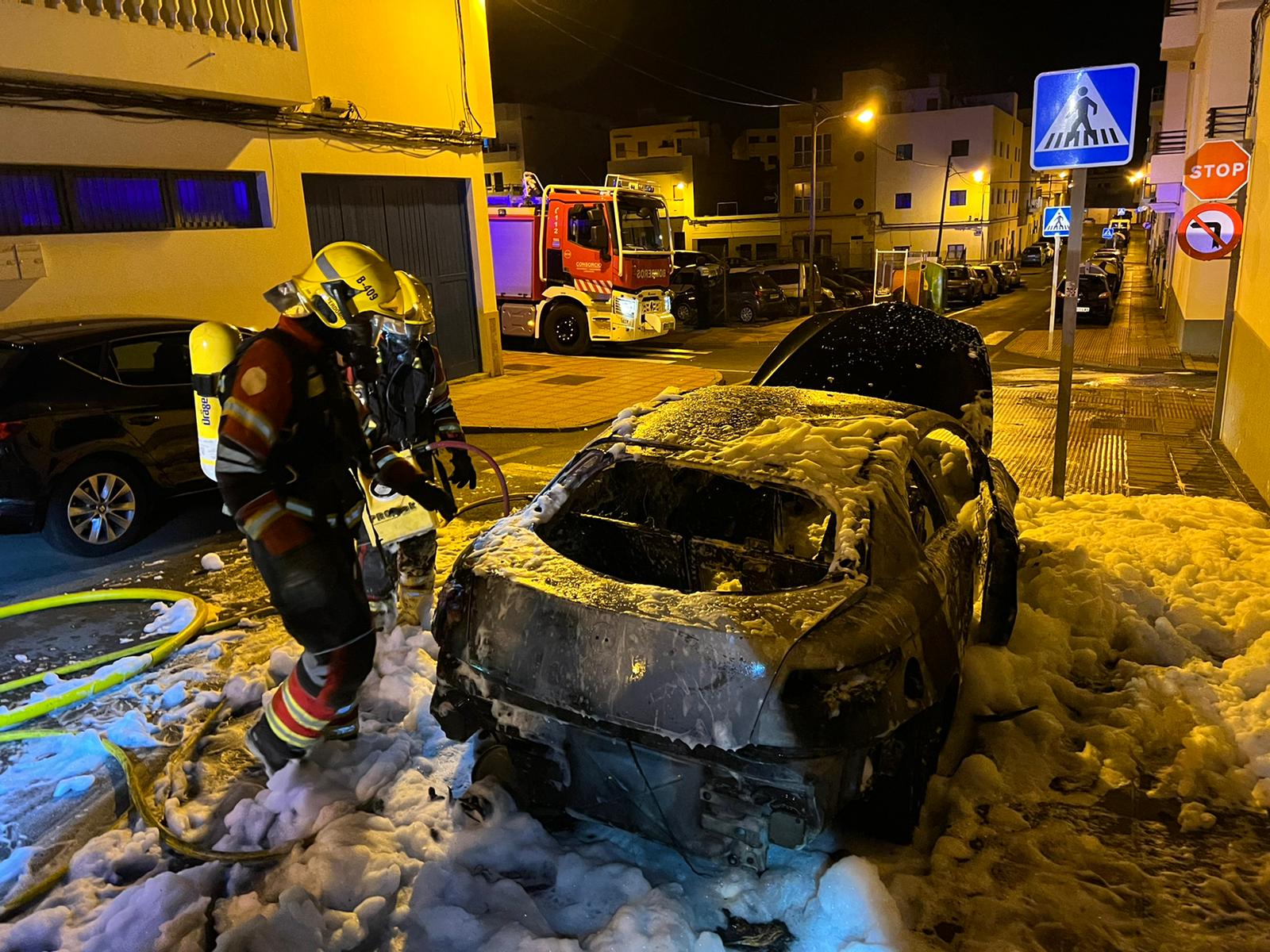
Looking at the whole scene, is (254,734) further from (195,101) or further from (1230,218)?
(1230,218)

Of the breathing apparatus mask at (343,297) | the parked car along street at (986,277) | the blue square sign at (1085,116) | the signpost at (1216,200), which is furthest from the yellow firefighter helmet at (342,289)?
the parked car along street at (986,277)

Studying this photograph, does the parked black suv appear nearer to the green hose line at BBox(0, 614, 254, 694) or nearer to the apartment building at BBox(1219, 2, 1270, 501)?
the green hose line at BBox(0, 614, 254, 694)

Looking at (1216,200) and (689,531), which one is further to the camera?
(1216,200)

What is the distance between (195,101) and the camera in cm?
959

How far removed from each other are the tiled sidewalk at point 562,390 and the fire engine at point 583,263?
3.40 feet

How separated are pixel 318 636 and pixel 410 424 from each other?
6.19 ft

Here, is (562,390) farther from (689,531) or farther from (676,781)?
(676,781)

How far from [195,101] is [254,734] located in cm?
844

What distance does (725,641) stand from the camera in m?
2.66

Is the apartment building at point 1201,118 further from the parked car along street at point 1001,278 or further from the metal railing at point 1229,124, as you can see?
A: the parked car along street at point 1001,278

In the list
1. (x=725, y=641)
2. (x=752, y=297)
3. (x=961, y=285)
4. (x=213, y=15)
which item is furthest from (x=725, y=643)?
(x=961, y=285)

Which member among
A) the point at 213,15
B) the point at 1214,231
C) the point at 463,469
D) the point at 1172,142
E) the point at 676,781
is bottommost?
the point at 676,781

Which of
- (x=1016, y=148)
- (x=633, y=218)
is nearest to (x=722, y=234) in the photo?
(x=1016, y=148)

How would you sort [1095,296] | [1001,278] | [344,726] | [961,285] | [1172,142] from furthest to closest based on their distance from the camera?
[1001,278] → [961,285] → [1172,142] → [1095,296] → [344,726]
